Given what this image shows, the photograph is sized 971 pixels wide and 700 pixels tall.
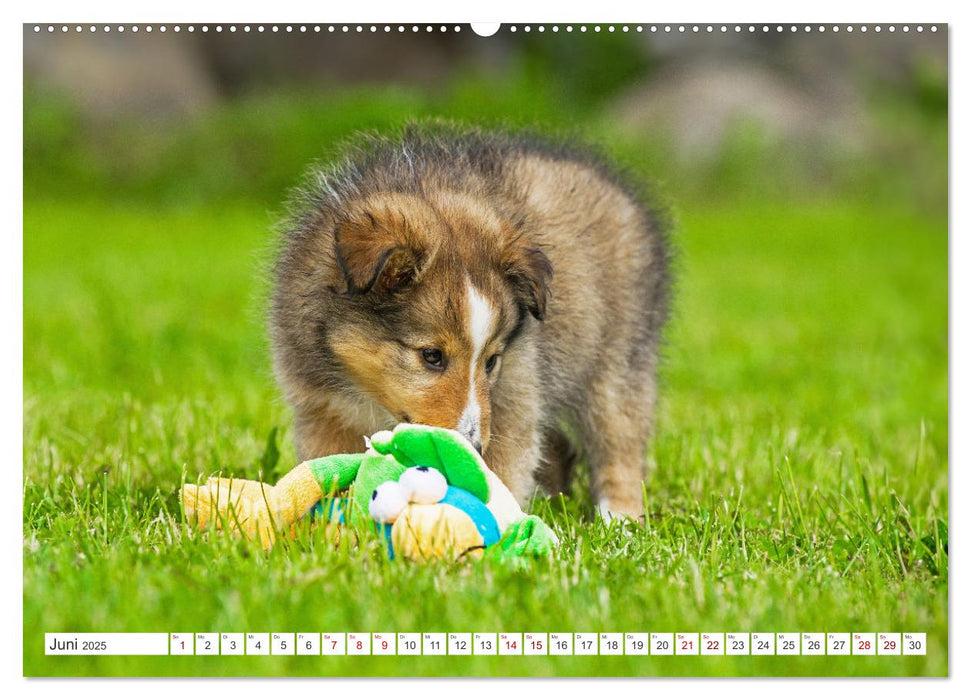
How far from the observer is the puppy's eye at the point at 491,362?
3.30 m

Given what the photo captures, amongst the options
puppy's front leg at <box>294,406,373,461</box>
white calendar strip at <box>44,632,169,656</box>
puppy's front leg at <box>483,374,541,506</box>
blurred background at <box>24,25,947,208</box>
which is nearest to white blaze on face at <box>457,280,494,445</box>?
puppy's front leg at <box>483,374,541,506</box>

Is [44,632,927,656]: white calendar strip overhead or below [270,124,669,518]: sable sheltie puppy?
below

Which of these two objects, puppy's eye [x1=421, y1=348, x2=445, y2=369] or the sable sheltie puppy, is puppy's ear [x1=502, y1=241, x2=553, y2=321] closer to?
the sable sheltie puppy

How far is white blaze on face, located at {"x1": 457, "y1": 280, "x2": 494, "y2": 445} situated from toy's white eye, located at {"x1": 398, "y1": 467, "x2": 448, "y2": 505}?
18 centimetres

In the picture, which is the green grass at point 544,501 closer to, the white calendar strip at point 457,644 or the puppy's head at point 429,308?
the white calendar strip at point 457,644

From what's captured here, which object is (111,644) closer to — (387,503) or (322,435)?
(387,503)

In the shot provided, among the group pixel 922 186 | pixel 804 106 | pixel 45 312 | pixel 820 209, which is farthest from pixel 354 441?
pixel 804 106

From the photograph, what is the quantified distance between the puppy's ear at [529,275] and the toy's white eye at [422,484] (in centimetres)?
65

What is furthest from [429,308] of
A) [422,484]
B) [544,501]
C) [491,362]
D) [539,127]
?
[539,127]

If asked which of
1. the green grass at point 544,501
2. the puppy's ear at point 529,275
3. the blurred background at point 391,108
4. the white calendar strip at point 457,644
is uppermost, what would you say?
the blurred background at point 391,108

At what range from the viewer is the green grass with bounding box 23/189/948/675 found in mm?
2541

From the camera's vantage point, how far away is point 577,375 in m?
3.99

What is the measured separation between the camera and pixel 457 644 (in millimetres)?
2439

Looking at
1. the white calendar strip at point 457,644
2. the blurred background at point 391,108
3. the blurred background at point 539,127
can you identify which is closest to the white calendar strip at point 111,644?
the white calendar strip at point 457,644
